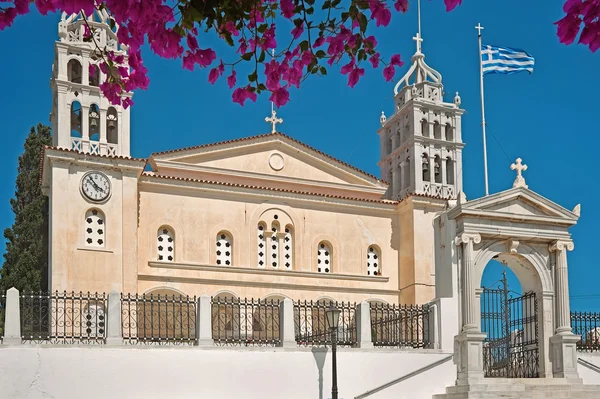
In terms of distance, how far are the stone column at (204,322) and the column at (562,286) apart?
8754mm

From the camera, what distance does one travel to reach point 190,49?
6.89 metres

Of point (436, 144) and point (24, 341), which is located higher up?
point (436, 144)

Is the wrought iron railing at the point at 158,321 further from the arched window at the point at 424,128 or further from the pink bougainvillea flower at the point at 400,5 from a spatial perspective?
the arched window at the point at 424,128

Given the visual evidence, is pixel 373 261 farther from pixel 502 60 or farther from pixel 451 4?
pixel 451 4

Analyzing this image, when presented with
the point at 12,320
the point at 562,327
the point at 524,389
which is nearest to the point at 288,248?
the point at 562,327

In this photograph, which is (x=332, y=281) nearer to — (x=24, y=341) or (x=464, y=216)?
(x=464, y=216)

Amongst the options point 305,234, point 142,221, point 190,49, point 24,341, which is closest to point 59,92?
point 142,221

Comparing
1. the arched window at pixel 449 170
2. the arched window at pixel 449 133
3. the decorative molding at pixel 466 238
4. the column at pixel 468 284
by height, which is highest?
the arched window at pixel 449 133

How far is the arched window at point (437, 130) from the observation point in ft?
132

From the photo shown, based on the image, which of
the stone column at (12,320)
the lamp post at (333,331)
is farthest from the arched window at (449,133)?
the stone column at (12,320)

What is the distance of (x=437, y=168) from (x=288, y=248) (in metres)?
9.47

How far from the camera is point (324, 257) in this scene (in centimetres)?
3516

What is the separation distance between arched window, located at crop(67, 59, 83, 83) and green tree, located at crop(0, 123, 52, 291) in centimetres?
723

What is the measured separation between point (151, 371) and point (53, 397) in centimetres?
206
